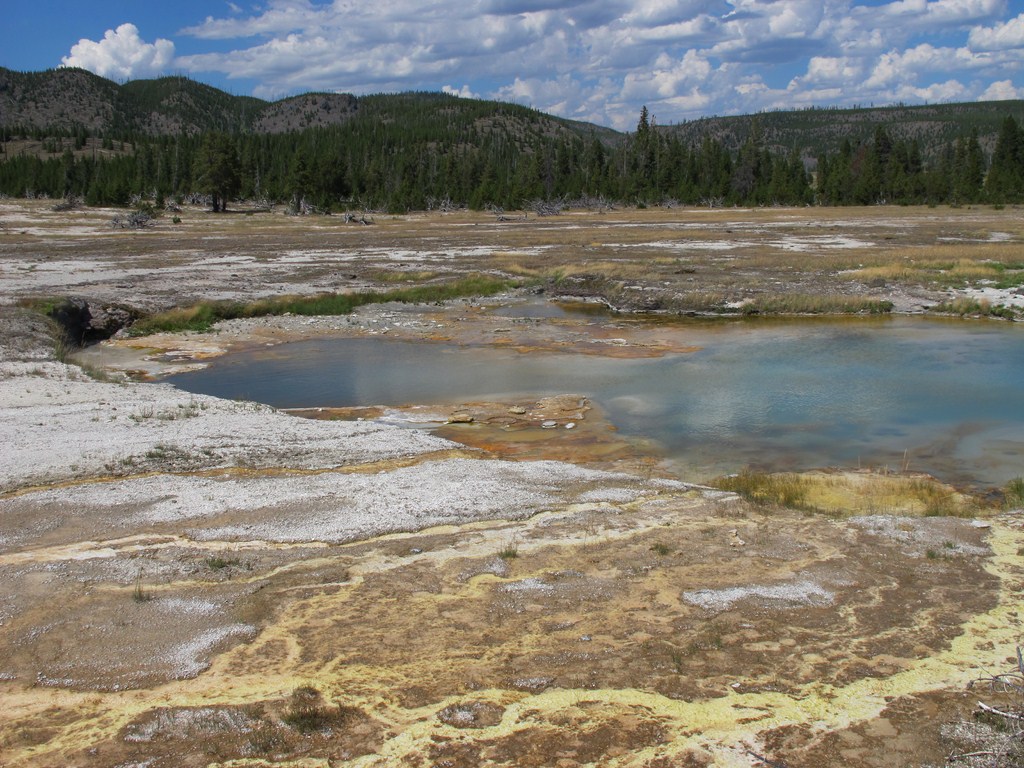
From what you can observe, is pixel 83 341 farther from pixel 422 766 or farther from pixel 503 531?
pixel 422 766

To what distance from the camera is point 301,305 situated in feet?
104

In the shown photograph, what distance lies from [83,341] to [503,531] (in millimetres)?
21508

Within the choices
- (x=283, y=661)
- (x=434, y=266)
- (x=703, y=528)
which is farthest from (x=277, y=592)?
(x=434, y=266)

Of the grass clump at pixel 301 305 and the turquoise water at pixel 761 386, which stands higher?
the grass clump at pixel 301 305

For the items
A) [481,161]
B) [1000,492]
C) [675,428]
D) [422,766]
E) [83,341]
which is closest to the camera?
[422,766]

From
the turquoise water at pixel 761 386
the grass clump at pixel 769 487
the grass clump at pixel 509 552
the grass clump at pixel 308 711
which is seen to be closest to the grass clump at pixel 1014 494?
the turquoise water at pixel 761 386

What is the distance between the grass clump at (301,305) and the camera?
1131 inches

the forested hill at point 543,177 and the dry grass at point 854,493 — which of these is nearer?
the dry grass at point 854,493

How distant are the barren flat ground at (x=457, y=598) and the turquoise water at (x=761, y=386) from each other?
130cm

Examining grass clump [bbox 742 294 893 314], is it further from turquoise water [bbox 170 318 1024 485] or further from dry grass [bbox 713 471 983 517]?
dry grass [bbox 713 471 983 517]

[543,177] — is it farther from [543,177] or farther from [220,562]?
[220,562]

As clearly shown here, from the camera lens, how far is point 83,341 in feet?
87.2

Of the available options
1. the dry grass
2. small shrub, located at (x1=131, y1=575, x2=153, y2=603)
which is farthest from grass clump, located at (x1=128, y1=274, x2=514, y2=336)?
the dry grass

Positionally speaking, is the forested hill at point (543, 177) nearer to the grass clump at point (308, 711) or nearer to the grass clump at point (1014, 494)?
the grass clump at point (1014, 494)
